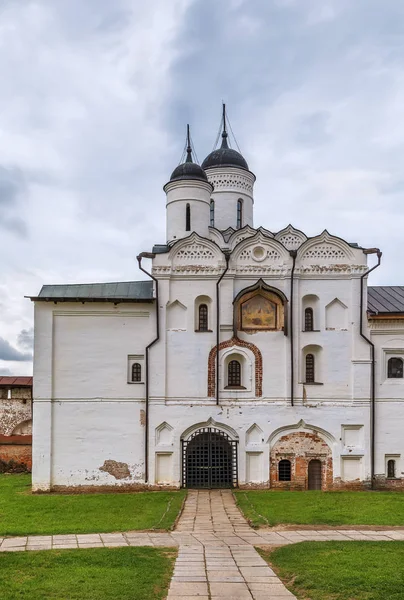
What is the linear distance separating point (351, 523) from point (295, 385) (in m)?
6.26

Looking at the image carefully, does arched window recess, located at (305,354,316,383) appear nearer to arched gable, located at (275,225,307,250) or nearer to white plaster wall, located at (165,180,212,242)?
arched gable, located at (275,225,307,250)

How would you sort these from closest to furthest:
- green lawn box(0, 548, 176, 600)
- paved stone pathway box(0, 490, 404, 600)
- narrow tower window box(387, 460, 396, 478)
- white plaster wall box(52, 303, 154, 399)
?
green lawn box(0, 548, 176, 600) → paved stone pathway box(0, 490, 404, 600) → narrow tower window box(387, 460, 396, 478) → white plaster wall box(52, 303, 154, 399)

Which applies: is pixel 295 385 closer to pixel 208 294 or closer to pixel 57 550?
pixel 208 294

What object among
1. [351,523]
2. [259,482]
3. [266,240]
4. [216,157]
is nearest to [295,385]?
[259,482]

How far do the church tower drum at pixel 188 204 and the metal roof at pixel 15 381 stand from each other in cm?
853

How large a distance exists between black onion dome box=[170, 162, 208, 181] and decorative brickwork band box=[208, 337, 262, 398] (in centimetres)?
638

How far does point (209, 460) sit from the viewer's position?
18.7m

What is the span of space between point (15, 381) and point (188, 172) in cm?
1110

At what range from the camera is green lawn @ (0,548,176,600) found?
7703 millimetres

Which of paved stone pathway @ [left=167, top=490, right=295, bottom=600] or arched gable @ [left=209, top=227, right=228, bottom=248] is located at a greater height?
arched gable @ [left=209, top=227, right=228, bottom=248]

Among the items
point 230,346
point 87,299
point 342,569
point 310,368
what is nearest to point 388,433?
point 310,368

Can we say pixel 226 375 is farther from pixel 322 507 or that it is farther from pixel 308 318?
pixel 322 507

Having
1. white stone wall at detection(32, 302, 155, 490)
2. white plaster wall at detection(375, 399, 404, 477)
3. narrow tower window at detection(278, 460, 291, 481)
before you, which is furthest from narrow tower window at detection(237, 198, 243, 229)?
narrow tower window at detection(278, 460, 291, 481)

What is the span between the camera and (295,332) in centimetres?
1914
